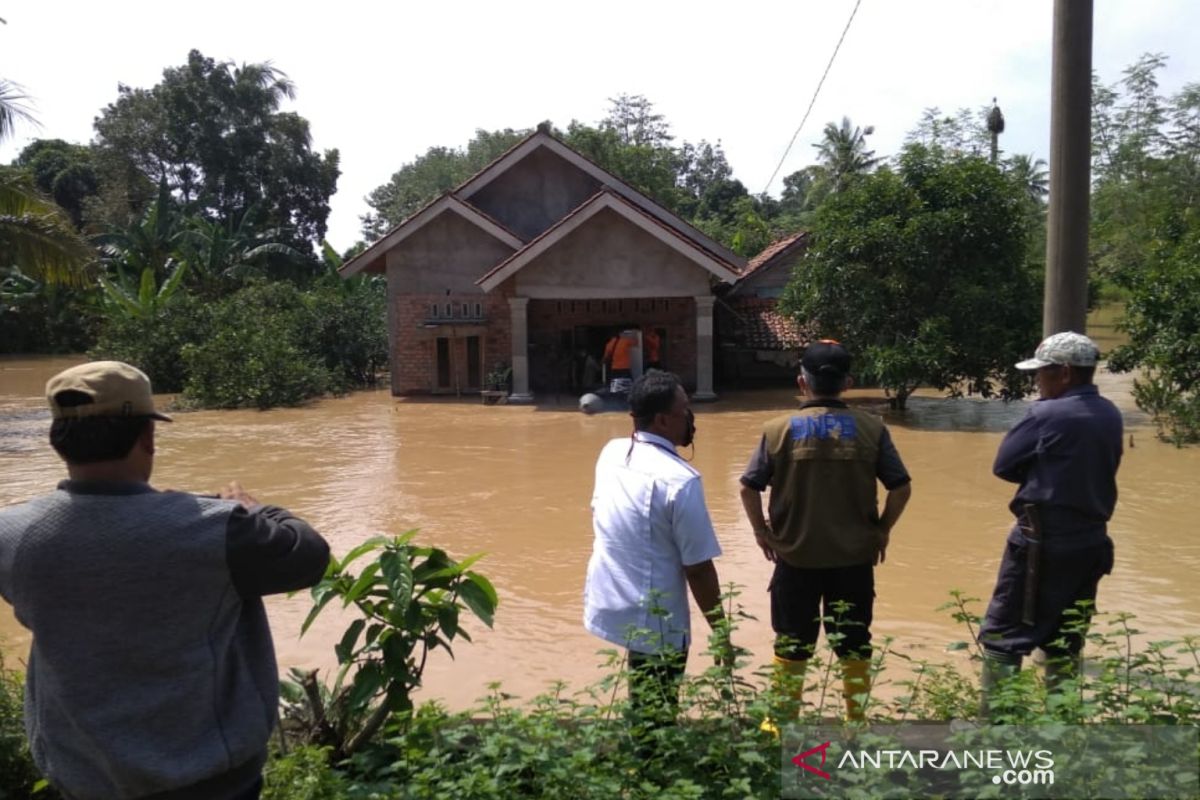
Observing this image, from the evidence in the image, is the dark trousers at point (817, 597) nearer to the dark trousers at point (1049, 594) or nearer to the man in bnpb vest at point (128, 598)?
the dark trousers at point (1049, 594)

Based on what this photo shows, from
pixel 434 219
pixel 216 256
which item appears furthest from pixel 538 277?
pixel 216 256

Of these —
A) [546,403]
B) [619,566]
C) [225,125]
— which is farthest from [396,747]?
[225,125]

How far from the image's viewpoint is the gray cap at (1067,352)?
152 inches

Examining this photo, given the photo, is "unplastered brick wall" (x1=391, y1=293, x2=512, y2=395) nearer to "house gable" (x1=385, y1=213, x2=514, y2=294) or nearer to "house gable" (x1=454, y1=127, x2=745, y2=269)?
"house gable" (x1=385, y1=213, x2=514, y2=294)

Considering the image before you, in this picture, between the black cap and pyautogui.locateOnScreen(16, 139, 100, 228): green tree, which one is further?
pyautogui.locateOnScreen(16, 139, 100, 228): green tree

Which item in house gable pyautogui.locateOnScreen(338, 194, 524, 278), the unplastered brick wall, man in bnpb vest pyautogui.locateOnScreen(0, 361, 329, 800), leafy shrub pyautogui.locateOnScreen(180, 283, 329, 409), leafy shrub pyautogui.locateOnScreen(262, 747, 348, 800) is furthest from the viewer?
the unplastered brick wall

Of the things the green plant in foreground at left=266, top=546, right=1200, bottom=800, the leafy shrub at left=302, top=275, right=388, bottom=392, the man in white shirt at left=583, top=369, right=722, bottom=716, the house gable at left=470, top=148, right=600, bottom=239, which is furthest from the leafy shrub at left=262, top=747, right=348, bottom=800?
the leafy shrub at left=302, top=275, right=388, bottom=392

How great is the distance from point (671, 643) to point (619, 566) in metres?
0.33

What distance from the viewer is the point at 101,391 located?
215 cm

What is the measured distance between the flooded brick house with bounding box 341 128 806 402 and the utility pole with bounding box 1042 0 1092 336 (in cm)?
1456

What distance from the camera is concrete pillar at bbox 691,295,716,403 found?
1944 cm

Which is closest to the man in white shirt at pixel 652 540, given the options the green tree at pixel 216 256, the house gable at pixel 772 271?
the house gable at pixel 772 271

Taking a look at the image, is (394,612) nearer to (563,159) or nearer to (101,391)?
(101,391)

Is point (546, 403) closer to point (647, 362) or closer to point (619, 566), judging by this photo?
point (647, 362)
